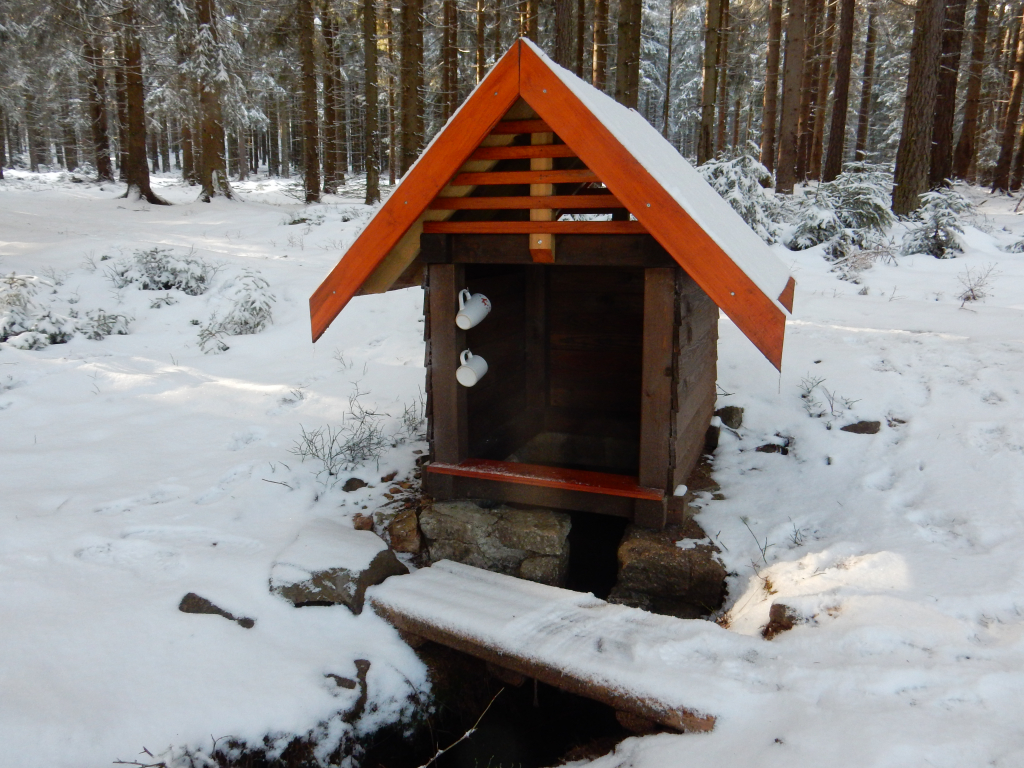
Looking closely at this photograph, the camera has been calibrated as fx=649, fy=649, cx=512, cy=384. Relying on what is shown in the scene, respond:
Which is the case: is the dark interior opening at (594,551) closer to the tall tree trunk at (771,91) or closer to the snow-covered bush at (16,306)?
the snow-covered bush at (16,306)

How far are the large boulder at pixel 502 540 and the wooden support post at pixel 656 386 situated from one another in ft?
1.70

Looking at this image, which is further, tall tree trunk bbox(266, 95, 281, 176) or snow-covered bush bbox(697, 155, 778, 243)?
tall tree trunk bbox(266, 95, 281, 176)

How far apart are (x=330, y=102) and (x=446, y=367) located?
1662 cm

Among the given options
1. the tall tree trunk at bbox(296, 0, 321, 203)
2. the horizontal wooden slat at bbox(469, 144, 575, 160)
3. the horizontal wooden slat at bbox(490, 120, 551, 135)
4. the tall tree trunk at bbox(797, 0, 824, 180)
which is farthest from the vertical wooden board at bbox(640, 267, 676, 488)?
the tall tree trunk at bbox(296, 0, 321, 203)

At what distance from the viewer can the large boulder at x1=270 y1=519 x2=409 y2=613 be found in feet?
10.8

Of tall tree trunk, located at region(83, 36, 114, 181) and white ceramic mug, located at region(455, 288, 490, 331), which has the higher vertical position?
tall tree trunk, located at region(83, 36, 114, 181)

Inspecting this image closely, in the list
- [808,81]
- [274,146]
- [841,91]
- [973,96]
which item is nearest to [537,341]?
[841,91]

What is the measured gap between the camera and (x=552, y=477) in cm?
383

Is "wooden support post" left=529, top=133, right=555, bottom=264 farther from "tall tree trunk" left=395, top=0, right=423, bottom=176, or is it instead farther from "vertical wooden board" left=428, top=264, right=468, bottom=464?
"tall tree trunk" left=395, top=0, right=423, bottom=176

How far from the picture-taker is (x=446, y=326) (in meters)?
3.88

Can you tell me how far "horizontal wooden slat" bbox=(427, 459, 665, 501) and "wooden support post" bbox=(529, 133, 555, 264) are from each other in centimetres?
126

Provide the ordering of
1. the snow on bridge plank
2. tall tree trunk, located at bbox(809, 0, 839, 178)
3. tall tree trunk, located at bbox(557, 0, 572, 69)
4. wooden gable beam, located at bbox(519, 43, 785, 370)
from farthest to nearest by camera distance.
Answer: tall tree trunk, located at bbox(809, 0, 839, 178), tall tree trunk, located at bbox(557, 0, 572, 69), wooden gable beam, located at bbox(519, 43, 785, 370), the snow on bridge plank

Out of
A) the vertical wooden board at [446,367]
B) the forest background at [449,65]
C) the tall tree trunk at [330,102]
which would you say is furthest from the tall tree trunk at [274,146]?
the vertical wooden board at [446,367]

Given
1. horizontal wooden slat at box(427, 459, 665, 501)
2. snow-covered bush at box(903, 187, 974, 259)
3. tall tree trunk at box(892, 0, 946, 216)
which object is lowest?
horizontal wooden slat at box(427, 459, 665, 501)
